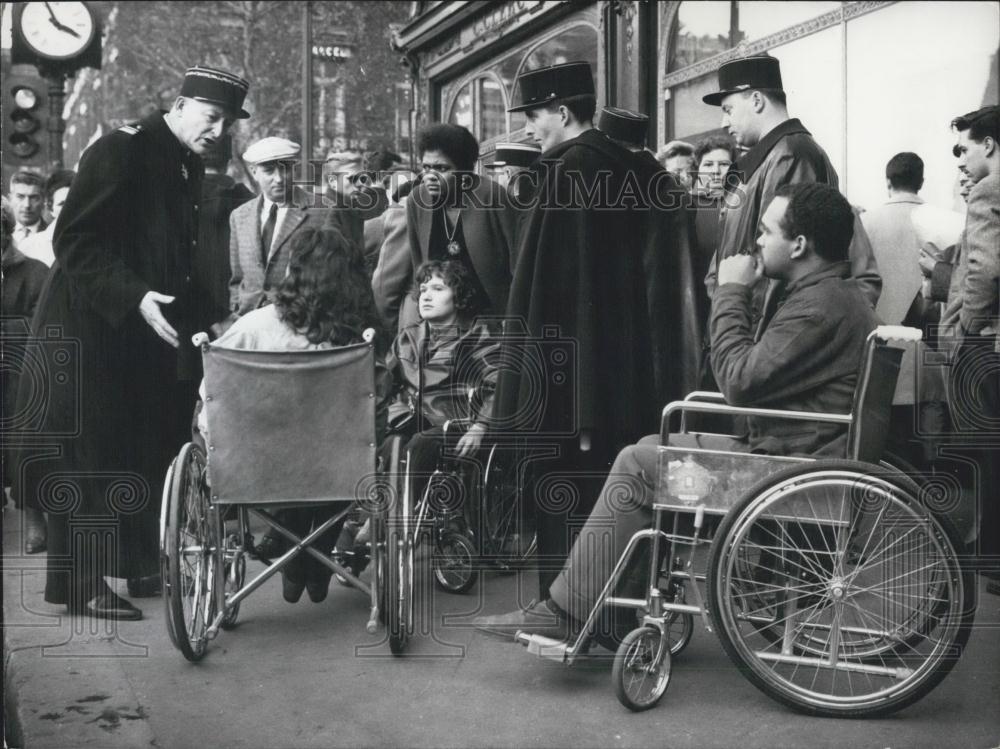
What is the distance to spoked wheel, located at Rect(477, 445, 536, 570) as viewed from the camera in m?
5.35

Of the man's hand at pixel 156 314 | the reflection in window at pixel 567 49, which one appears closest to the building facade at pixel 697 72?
the reflection in window at pixel 567 49

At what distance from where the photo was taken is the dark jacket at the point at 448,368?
5227 millimetres

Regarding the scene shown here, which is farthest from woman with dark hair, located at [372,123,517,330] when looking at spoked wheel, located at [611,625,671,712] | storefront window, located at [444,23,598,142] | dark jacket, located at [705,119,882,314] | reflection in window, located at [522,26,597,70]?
reflection in window, located at [522,26,597,70]

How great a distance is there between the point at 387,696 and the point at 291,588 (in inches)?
45.3

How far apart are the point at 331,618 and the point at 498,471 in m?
1.00

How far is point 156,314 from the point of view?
4957 millimetres

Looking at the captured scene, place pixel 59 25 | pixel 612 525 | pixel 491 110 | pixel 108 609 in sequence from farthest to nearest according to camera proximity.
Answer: pixel 491 110 → pixel 59 25 → pixel 108 609 → pixel 612 525

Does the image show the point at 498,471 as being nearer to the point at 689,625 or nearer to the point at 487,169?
the point at 689,625

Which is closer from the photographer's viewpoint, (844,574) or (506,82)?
(844,574)

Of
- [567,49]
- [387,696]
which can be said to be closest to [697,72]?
[567,49]

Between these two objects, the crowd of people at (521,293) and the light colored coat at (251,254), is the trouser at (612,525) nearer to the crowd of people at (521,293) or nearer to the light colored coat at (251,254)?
the crowd of people at (521,293)

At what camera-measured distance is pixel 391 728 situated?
359cm

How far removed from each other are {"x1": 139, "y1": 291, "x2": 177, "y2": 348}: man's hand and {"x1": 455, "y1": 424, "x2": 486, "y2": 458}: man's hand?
1.27 meters

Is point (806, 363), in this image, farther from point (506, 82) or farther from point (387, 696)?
point (506, 82)
